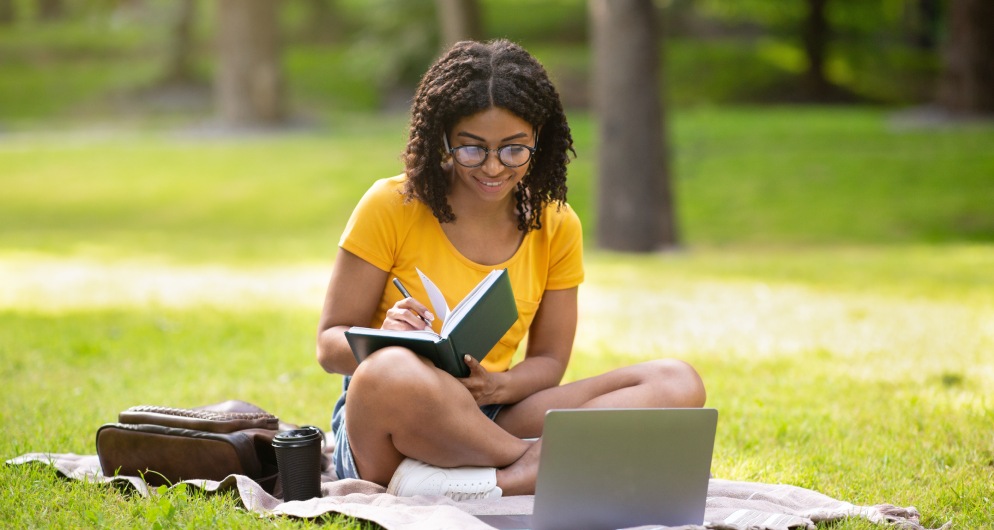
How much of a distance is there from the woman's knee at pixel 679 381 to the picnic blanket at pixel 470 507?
1.05 feet

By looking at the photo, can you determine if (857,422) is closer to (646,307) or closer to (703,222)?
(646,307)

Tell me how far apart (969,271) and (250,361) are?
6624 mm

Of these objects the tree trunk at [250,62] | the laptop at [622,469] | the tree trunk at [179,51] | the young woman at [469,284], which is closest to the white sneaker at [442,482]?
the young woman at [469,284]

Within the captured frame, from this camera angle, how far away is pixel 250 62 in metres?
21.7

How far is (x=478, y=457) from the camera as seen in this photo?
3447 mm

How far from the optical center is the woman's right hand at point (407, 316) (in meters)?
3.29

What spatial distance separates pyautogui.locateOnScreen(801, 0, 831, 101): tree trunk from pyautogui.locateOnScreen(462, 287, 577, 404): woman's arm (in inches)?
963

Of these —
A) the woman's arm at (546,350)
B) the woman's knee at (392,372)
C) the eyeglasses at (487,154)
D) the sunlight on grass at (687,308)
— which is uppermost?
the eyeglasses at (487,154)

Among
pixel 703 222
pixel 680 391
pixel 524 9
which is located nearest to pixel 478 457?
pixel 680 391

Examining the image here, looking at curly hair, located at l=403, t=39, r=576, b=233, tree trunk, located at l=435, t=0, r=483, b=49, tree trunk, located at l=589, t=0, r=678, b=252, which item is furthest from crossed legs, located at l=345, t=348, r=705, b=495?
tree trunk, located at l=435, t=0, r=483, b=49

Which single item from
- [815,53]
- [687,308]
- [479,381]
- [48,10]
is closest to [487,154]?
[479,381]

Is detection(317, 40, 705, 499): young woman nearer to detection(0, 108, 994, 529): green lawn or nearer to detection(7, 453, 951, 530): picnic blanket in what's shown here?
detection(7, 453, 951, 530): picnic blanket

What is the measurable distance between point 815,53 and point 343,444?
2524 centimetres

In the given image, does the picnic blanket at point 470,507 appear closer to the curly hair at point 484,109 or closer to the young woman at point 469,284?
the young woman at point 469,284
